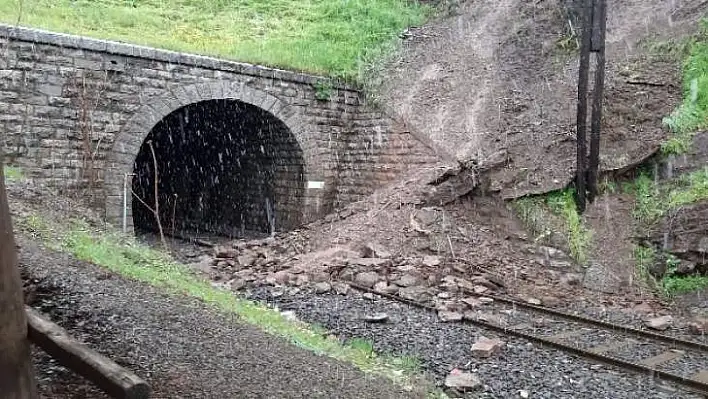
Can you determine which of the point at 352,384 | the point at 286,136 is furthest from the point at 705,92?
the point at 352,384

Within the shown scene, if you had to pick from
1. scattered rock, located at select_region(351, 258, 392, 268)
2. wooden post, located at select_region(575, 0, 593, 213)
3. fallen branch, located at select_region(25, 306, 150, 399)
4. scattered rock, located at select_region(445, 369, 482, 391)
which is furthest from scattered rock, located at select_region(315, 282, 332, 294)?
fallen branch, located at select_region(25, 306, 150, 399)

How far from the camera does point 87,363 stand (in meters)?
2.85

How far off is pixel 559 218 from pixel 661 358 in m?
4.45

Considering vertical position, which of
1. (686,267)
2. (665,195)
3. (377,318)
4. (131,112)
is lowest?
(377,318)

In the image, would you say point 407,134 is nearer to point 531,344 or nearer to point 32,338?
point 531,344

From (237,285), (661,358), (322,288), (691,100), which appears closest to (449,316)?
(322,288)

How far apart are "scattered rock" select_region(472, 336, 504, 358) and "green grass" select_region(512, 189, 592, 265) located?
395cm

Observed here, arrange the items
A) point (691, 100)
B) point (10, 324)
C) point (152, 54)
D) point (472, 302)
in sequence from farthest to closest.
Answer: point (152, 54) → point (691, 100) → point (472, 302) → point (10, 324)

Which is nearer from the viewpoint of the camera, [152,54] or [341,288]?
[341,288]

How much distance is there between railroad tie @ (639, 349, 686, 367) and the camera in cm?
637

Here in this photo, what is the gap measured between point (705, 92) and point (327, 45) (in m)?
8.79

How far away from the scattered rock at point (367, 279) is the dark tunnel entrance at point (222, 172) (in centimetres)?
535

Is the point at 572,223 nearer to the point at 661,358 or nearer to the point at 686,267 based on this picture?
the point at 686,267

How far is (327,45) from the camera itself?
656 inches
